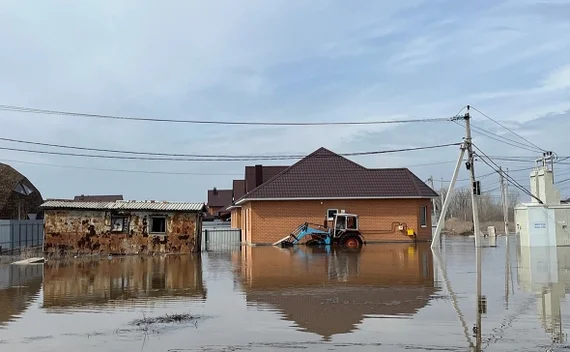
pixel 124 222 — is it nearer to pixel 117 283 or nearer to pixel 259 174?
pixel 117 283

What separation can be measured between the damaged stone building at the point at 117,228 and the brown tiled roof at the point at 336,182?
24.5 feet

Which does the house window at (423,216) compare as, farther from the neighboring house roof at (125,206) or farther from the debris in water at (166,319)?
the debris in water at (166,319)

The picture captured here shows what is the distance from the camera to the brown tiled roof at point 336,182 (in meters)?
35.2

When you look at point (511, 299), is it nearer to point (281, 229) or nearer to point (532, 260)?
point (532, 260)

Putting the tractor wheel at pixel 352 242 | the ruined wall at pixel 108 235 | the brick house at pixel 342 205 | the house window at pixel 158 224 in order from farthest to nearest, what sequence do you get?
the brick house at pixel 342 205 < the tractor wheel at pixel 352 242 < the house window at pixel 158 224 < the ruined wall at pixel 108 235

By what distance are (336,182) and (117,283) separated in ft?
72.9

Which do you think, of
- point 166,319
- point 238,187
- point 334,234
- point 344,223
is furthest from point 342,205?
point 166,319

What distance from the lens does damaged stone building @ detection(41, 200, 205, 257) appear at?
2744 centimetres

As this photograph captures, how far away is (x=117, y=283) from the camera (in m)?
15.6

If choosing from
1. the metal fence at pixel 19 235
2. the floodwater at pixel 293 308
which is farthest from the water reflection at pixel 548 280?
the metal fence at pixel 19 235

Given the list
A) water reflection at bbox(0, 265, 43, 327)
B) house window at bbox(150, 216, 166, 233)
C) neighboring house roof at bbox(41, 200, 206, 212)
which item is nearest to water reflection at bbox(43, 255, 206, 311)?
water reflection at bbox(0, 265, 43, 327)

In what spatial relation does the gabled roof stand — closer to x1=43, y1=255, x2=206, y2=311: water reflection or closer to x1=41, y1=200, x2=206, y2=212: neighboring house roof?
x1=41, y1=200, x2=206, y2=212: neighboring house roof

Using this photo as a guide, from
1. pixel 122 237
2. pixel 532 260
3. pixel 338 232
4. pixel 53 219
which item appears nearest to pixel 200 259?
pixel 122 237

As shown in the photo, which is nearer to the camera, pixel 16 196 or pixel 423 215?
pixel 423 215
